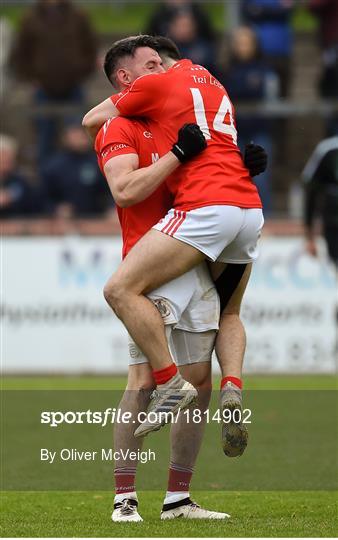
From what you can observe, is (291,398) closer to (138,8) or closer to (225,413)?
(225,413)

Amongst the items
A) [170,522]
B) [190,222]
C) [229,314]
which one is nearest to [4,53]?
[229,314]

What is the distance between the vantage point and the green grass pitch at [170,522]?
6781 mm

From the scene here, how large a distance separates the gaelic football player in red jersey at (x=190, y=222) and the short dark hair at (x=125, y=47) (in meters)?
0.23

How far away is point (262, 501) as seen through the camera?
26.3 ft

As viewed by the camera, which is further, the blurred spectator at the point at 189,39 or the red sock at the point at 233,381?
the blurred spectator at the point at 189,39

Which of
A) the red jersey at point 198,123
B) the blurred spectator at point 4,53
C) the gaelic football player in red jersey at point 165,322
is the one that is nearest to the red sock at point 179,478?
the gaelic football player in red jersey at point 165,322

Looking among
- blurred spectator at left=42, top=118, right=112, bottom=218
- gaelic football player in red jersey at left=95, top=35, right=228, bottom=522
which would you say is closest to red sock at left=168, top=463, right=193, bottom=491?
gaelic football player in red jersey at left=95, top=35, right=228, bottom=522

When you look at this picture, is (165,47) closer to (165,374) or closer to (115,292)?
(115,292)

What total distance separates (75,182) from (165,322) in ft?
31.9

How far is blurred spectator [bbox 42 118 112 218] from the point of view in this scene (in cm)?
1670

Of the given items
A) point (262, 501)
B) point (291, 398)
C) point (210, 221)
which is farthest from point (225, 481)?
point (291, 398)

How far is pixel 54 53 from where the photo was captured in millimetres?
17703

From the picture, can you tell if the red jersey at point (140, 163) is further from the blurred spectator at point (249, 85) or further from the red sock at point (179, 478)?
the blurred spectator at point (249, 85)

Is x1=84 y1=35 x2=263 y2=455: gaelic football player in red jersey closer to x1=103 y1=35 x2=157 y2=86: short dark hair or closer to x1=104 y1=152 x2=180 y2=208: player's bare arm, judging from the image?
x1=104 y1=152 x2=180 y2=208: player's bare arm
